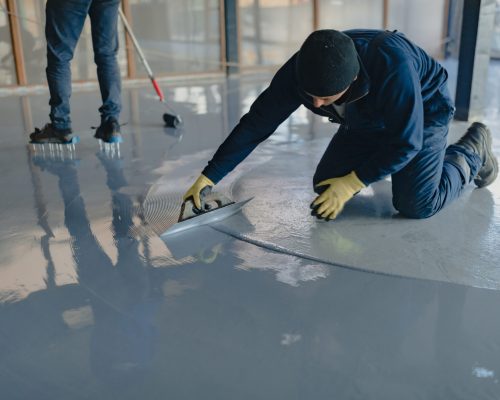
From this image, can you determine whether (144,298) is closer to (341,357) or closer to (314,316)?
(314,316)

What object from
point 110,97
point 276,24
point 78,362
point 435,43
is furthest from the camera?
point 435,43

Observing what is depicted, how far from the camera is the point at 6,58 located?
5.63 m

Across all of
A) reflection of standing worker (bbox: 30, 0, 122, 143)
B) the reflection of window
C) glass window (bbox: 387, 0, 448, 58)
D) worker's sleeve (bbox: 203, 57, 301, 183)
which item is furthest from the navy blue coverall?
the reflection of window

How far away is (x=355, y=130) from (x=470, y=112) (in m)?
2.06

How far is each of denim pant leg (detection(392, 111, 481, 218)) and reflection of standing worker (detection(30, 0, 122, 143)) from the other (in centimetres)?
169

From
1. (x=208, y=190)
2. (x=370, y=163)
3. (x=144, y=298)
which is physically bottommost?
(x=144, y=298)

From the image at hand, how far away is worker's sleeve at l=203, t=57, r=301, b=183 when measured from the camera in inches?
70.5

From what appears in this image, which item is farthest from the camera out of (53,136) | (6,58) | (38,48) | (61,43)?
(38,48)

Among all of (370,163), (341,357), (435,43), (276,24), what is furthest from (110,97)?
(435,43)

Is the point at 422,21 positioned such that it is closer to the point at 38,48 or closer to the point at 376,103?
the point at 38,48

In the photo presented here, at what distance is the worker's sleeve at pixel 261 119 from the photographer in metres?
1.79

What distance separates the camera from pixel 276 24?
284 inches

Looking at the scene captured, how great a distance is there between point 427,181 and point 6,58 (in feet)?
16.3

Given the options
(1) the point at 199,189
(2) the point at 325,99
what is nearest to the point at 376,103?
(2) the point at 325,99
